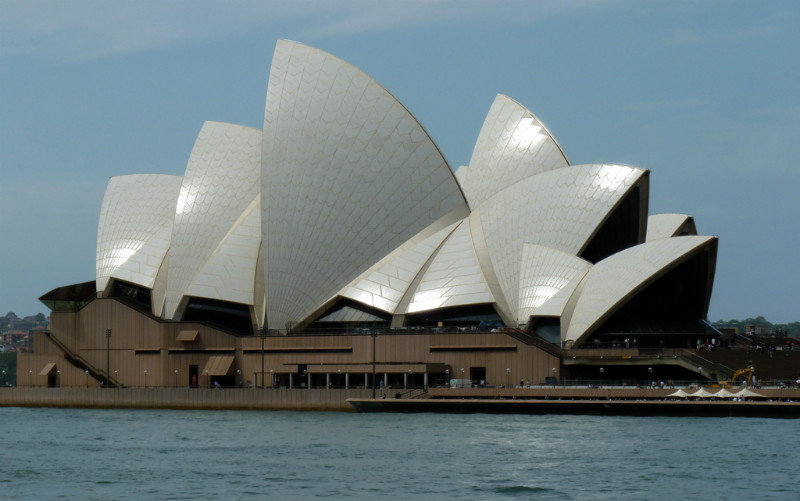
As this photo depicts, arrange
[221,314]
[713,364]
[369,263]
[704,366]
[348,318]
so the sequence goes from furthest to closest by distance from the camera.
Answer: [221,314]
[348,318]
[369,263]
[704,366]
[713,364]

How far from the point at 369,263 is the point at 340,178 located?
5.01 metres

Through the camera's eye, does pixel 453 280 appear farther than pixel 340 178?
No

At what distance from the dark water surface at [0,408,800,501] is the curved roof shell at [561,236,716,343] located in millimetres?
7793

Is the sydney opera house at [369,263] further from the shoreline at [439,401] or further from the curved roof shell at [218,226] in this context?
the shoreline at [439,401]

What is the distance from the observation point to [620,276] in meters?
65.0

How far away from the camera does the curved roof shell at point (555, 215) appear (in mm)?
68875

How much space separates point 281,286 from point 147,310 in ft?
32.9

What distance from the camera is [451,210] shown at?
7331 cm

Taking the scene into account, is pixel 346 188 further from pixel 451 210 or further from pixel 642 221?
pixel 642 221

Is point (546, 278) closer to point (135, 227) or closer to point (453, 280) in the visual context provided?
point (453, 280)

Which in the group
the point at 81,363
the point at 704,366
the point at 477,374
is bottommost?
the point at 477,374

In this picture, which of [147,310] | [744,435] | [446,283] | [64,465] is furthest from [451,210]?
[64,465]

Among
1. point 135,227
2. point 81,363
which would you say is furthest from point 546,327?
point 81,363

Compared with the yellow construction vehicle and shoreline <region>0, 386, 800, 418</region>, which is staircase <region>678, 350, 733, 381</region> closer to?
the yellow construction vehicle
